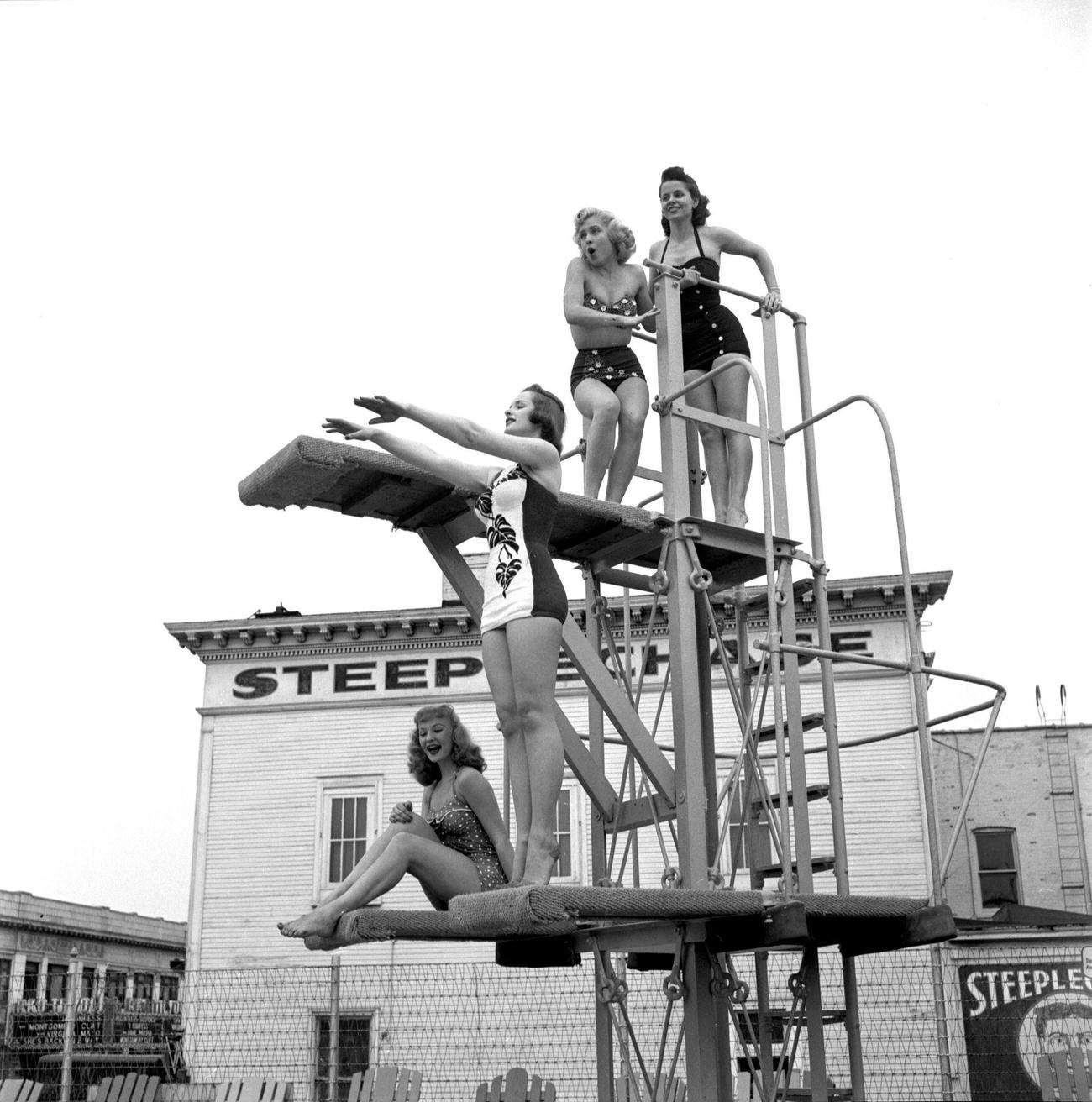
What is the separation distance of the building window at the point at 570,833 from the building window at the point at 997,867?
9578 mm

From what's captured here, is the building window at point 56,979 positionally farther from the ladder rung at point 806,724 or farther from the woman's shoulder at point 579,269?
the woman's shoulder at point 579,269

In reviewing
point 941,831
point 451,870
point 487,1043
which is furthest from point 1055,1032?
point 451,870

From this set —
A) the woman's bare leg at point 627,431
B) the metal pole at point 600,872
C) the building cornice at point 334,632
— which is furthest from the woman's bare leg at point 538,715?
the building cornice at point 334,632

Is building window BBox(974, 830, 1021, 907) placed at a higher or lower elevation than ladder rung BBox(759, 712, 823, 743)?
higher

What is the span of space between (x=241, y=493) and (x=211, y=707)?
69.9 ft

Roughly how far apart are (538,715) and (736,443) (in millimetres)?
2830

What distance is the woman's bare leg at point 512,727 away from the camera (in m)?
6.55

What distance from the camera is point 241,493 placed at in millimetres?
7004

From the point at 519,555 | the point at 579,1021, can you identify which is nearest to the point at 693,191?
the point at 519,555

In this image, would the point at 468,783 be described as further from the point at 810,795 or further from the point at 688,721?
the point at 810,795

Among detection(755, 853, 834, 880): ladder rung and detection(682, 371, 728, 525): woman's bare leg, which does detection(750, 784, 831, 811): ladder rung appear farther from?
detection(682, 371, 728, 525): woman's bare leg

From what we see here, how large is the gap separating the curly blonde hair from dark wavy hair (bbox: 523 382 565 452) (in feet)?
6.04

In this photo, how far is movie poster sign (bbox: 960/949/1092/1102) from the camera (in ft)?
75.3

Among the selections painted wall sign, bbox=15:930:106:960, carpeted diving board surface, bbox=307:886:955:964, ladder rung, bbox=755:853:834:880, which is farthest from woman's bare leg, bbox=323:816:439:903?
painted wall sign, bbox=15:930:106:960
